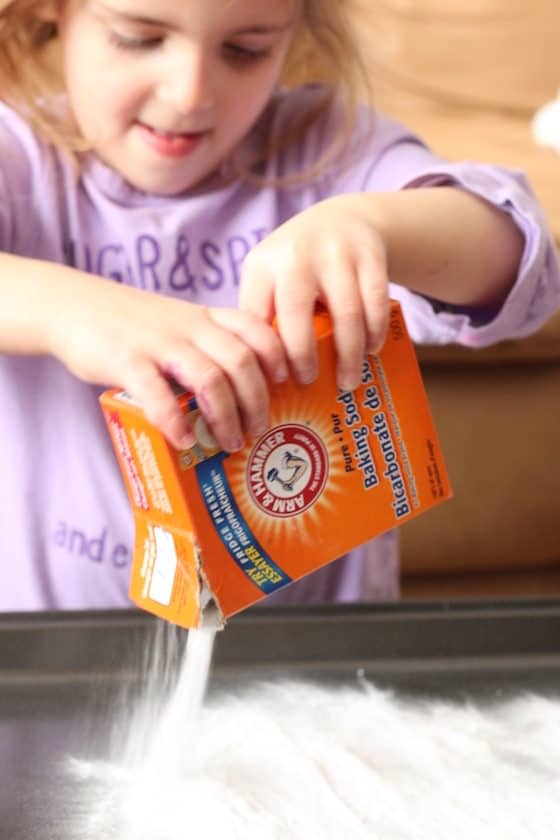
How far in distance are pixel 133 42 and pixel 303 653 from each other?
0.36 m

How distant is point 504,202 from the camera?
0.66 m

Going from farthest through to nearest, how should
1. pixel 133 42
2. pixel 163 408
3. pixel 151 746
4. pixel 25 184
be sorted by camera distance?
1. pixel 25 184
2. pixel 133 42
3. pixel 151 746
4. pixel 163 408

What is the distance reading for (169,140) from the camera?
694mm

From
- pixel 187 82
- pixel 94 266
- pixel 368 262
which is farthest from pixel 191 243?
pixel 368 262

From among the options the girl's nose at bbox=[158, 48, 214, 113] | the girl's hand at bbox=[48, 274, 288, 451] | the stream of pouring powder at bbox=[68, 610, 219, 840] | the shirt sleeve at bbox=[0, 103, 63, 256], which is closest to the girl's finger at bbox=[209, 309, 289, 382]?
the girl's hand at bbox=[48, 274, 288, 451]

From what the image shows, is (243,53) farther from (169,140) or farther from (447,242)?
(447,242)

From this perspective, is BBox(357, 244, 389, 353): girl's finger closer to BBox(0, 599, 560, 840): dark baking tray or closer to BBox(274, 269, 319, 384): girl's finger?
BBox(274, 269, 319, 384): girl's finger

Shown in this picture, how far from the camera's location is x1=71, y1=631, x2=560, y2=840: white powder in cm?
49

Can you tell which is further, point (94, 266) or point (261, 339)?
point (94, 266)

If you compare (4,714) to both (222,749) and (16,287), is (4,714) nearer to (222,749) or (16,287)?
(222,749)

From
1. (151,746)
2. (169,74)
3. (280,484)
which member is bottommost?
(151,746)

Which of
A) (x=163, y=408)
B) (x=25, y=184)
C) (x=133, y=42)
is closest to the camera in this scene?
(x=163, y=408)

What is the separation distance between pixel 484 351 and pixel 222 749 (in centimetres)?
61

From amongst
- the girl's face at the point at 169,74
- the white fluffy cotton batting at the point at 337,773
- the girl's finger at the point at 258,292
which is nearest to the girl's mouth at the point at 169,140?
the girl's face at the point at 169,74
